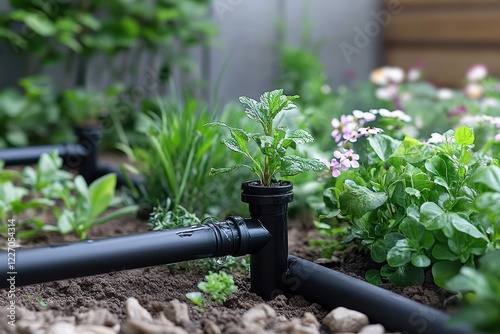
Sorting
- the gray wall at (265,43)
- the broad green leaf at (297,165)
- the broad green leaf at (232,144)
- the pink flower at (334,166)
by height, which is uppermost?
the gray wall at (265,43)

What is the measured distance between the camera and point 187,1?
12.7 feet

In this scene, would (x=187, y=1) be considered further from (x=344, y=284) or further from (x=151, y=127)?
(x=344, y=284)

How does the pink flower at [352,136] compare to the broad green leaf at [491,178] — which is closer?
the broad green leaf at [491,178]

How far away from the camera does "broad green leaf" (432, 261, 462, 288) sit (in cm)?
128

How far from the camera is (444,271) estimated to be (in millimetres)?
1288

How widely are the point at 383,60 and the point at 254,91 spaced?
1.24 meters

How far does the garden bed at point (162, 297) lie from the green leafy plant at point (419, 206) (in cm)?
8

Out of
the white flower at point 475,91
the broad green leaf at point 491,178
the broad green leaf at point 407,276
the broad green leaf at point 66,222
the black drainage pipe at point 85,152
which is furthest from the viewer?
the white flower at point 475,91

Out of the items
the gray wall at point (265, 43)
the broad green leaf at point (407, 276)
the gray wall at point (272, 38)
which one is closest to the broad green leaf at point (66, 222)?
the broad green leaf at point (407, 276)

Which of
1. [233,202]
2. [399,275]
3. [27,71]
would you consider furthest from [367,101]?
[399,275]

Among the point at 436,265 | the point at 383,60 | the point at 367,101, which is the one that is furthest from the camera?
the point at 383,60

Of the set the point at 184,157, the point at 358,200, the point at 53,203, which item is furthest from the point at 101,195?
the point at 358,200

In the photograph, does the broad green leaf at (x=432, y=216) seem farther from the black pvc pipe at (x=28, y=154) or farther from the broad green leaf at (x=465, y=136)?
the black pvc pipe at (x=28, y=154)

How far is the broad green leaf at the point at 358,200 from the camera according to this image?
4.55ft
